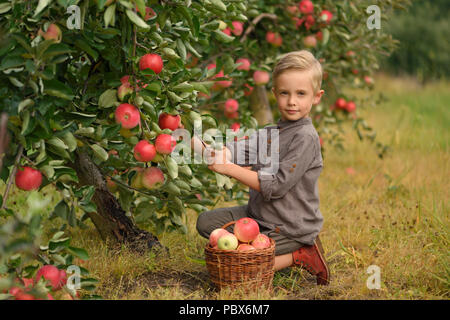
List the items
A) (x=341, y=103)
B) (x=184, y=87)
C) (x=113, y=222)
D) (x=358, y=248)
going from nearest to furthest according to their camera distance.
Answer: (x=184, y=87) < (x=113, y=222) < (x=358, y=248) < (x=341, y=103)

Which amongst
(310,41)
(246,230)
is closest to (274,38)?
(310,41)

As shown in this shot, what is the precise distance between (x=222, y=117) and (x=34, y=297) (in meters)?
2.37

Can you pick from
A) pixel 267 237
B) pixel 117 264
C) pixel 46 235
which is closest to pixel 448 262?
pixel 267 237

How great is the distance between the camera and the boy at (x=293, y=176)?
232cm

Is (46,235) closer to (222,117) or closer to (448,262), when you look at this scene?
(222,117)

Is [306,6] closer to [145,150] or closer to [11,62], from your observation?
[145,150]

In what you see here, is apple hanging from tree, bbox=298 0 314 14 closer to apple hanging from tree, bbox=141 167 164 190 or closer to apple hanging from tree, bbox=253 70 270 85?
apple hanging from tree, bbox=253 70 270 85

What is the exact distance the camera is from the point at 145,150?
78.9 inches

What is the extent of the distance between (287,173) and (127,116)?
0.77m

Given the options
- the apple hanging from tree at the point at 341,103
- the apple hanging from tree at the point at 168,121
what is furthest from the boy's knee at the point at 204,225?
the apple hanging from tree at the point at 341,103

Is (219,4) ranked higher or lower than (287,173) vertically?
higher

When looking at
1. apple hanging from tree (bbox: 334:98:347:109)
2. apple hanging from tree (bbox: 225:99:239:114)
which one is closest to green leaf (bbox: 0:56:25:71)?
apple hanging from tree (bbox: 225:99:239:114)

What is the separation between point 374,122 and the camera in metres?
6.57

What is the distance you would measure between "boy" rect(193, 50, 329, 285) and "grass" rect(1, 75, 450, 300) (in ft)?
0.45
